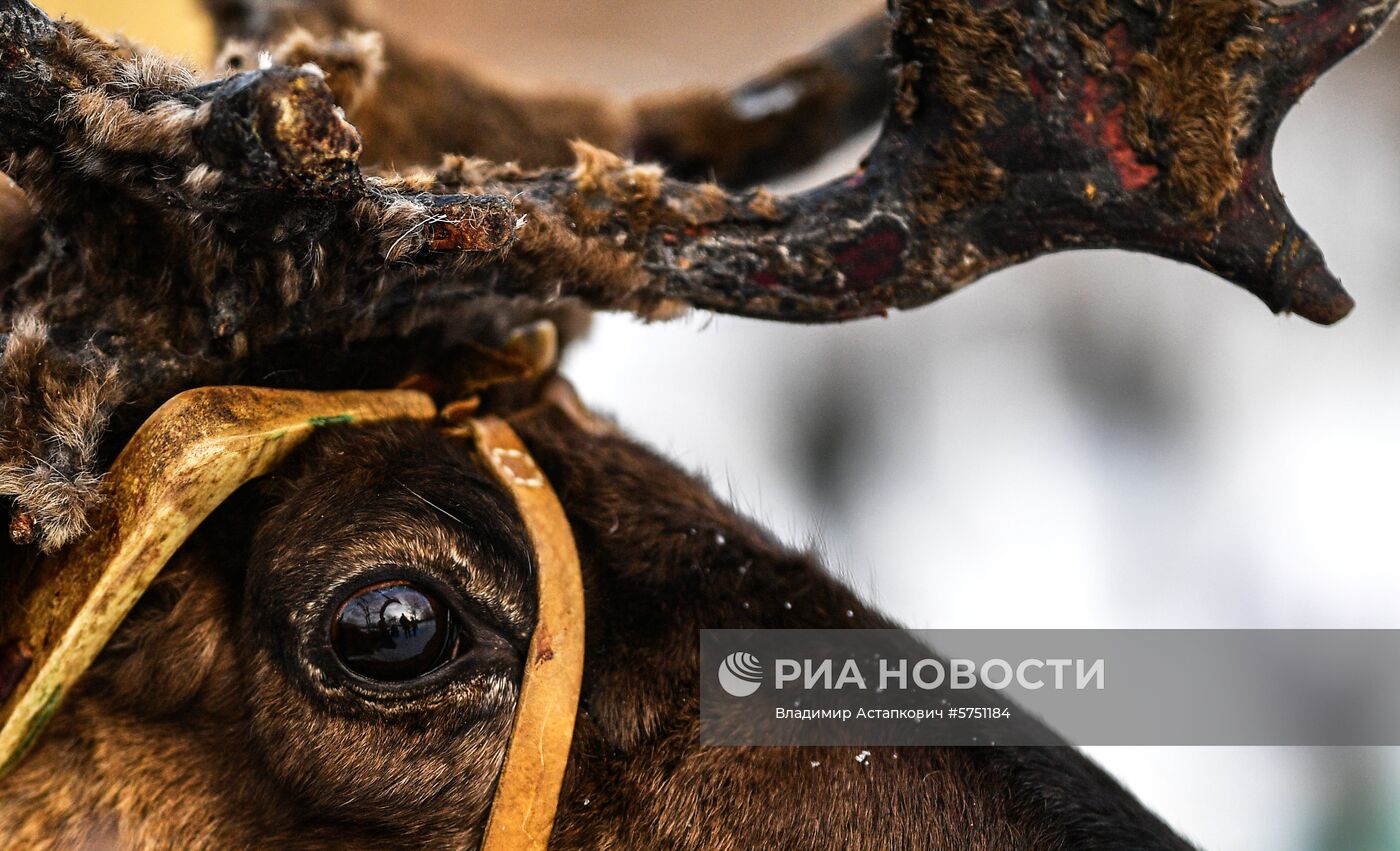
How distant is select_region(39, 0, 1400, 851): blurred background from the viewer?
14.4ft

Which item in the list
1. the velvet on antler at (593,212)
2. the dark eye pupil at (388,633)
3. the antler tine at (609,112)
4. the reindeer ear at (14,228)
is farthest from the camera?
A: the antler tine at (609,112)

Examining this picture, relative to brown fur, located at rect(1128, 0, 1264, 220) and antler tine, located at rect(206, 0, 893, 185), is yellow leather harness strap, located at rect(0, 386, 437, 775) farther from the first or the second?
antler tine, located at rect(206, 0, 893, 185)

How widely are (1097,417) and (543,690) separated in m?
5.27

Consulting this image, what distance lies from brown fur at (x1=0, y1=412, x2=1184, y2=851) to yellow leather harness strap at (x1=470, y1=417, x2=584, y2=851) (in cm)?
2

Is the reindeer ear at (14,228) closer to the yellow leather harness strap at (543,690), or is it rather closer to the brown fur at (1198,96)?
the yellow leather harness strap at (543,690)

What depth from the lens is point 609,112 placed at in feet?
8.77

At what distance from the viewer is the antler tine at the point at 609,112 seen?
2.46m

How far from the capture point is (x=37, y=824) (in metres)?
1.24

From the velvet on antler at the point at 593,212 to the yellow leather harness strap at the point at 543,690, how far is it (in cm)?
29

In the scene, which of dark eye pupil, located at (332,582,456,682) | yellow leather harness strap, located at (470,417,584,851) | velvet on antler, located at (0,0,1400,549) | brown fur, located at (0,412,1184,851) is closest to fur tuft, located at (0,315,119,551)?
velvet on antler, located at (0,0,1400,549)

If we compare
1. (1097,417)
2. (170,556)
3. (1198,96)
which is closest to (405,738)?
(170,556)

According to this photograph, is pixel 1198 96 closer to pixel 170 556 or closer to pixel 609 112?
pixel 170 556

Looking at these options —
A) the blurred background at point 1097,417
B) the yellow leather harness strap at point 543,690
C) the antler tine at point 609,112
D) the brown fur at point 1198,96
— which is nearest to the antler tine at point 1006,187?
the brown fur at point 1198,96

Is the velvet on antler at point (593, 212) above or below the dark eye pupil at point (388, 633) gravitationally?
above
